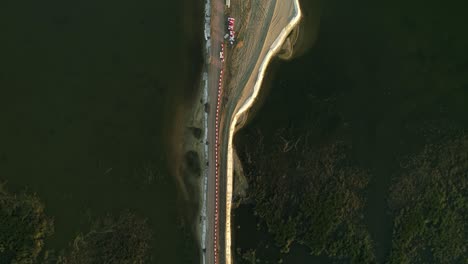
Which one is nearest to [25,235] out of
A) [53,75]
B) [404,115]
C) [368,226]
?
[53,75]

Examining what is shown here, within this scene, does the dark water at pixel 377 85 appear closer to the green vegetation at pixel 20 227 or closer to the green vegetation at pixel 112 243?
the green vegetation at pixel 112 243

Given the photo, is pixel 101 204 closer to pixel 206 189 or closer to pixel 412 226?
pixel 206 189

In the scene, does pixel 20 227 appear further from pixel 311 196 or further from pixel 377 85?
pixel 377 85

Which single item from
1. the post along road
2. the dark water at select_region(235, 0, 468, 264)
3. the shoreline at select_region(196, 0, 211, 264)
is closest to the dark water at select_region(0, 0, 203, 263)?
the shoreline at select_region(196, 0, 211, 264)

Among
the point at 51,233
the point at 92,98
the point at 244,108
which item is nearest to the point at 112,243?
the point at 51,233

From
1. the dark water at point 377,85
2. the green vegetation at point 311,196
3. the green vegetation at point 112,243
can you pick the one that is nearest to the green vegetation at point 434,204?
the dark water at point 377,85

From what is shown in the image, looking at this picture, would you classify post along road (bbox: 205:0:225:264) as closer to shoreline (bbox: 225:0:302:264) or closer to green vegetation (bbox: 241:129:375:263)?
shoreline (bbox: 225:0:302:264)
